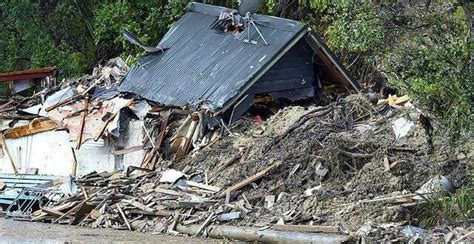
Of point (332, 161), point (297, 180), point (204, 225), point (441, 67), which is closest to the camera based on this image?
point (441, 67)

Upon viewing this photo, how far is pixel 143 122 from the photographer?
20.7m

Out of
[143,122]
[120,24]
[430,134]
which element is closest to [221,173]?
[143,122]

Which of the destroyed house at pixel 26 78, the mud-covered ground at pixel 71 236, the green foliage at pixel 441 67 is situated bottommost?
the destroyed house at pixel 26 78

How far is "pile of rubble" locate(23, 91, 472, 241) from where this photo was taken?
15.5 metres

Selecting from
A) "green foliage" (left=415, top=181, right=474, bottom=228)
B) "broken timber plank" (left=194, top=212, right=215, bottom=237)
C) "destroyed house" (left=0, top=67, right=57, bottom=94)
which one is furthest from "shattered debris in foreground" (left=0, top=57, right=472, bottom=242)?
"destroyed house" (left=0, top=67, right=57, bottom=94)

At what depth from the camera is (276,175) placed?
Result: 1752 cm

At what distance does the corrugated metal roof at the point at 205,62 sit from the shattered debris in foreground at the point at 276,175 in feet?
1.79

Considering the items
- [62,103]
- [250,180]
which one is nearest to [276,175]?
[250,180]

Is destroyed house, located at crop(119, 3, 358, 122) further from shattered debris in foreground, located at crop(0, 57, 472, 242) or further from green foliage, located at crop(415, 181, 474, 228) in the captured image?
green foliage, located at crop(415, 181, 474, 228)

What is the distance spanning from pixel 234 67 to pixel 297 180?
14.9ft

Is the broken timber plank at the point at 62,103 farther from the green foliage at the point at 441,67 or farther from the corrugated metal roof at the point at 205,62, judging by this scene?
the green foliage at the point at 441,67

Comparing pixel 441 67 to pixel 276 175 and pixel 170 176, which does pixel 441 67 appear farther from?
pixel 170 176

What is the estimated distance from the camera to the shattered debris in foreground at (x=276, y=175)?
15.5 meters

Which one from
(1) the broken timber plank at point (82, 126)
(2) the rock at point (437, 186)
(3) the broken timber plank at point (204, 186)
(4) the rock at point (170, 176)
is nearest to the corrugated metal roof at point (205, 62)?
(1) the broken timber plank at point (82, 126)
